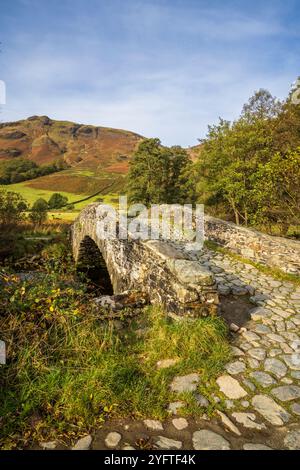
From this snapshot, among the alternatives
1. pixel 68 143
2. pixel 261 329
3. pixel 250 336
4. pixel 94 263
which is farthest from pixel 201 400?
pixel 68 143

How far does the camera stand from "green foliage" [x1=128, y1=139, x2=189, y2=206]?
2394 cm

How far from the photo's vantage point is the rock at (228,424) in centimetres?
257

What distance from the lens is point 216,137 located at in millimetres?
14469

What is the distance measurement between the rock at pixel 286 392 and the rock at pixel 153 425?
1415 mm

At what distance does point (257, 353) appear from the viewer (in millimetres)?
3842

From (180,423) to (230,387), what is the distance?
2.71 ft

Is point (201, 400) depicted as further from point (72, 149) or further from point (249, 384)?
point (72, 149)

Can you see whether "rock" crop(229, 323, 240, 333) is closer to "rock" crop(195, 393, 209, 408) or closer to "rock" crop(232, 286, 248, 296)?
"rock" crop(232, 286, 248, 296)

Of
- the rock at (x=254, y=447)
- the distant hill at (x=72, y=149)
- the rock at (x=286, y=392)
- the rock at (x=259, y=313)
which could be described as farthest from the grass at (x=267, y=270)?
the distant hill at (x=72, y=149)

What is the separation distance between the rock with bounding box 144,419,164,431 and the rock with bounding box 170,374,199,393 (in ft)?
1.59

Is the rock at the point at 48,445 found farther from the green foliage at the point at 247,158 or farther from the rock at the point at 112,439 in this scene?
the green foliage at the point at 247,158

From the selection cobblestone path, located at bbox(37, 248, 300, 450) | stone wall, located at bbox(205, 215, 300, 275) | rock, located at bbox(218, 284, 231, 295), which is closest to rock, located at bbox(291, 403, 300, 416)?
cobblestone path, located at bbox(37, 248, 300, 450)
